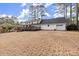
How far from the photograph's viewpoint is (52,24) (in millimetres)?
2152

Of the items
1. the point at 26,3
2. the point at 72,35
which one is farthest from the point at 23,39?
the point at 72,35

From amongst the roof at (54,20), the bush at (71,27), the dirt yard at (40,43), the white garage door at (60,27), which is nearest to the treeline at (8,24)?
the dirt yard at (40,43)

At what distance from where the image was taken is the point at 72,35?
2152 mm

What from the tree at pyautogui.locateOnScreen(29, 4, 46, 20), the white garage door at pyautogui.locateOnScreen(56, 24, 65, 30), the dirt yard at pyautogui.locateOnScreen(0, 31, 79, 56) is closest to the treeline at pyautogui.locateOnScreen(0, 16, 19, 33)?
the dirt yard at pyautogui.locateOnScreen(0, 31, 79, 56)

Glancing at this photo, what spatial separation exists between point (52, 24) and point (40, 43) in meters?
0.24

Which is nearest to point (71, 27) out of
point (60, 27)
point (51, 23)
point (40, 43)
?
point (60, 27)

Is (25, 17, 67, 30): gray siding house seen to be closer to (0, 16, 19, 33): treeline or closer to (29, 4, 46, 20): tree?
(29, 4, 46, 20): tree

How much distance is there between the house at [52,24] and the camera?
7.04 ft

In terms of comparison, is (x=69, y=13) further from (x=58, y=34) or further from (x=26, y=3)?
(x=26, y=3)

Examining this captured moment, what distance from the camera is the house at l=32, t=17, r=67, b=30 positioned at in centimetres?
215

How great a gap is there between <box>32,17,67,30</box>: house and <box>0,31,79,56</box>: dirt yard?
0.05 meters

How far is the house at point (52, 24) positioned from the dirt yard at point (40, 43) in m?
0.05

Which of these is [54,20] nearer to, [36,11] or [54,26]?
[54,26]

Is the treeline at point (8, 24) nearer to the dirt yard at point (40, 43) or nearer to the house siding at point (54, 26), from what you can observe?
the dirt yard at point (40, 43)
